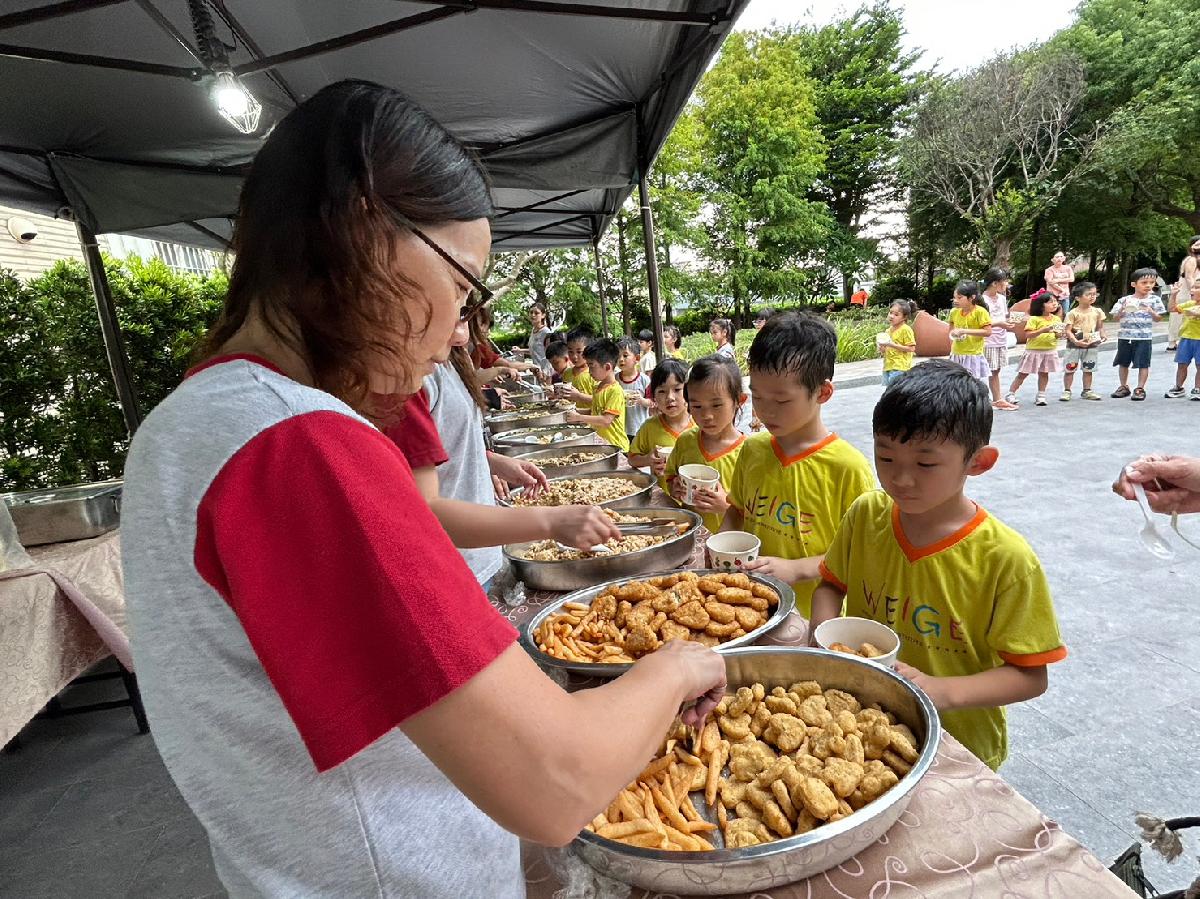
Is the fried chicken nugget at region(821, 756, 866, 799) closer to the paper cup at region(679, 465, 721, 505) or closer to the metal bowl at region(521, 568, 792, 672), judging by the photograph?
the metal bowl at region(521, 568, 792, 672)

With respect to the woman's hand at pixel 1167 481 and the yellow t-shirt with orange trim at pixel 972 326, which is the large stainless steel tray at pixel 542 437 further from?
the yellow t-shirt with orange trim at pixel 972 326

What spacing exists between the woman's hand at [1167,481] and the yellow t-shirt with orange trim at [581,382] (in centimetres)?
518

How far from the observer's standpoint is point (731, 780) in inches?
46.9

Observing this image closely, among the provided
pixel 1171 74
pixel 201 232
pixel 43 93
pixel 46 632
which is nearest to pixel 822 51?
pixel 1171 74

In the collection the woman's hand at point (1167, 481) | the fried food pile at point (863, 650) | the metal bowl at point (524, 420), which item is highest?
the woman's hand at point (1167, 481)

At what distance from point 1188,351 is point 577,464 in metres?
10.2

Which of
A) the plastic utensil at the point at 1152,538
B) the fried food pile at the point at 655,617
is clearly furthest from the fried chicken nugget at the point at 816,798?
the plastic utensil at the point at 1152,538

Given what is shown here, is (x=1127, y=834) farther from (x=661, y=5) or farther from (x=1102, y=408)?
(x=1102, y=408)

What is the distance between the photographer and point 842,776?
1.05m

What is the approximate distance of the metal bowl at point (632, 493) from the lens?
9.36ft

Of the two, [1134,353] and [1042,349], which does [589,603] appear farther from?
[1134,353]

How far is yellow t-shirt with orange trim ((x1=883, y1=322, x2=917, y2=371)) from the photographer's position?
30.6ft

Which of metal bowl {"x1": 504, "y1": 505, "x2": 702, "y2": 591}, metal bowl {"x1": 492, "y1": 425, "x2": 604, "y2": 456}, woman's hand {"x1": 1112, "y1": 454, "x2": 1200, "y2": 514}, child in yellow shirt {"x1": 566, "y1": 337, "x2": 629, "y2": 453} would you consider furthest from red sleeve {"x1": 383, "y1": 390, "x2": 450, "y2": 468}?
child in yellow shirt {"x1": 566, "y1": 337, "x2": 629, "y2": 453}

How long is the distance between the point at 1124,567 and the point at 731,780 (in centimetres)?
462
